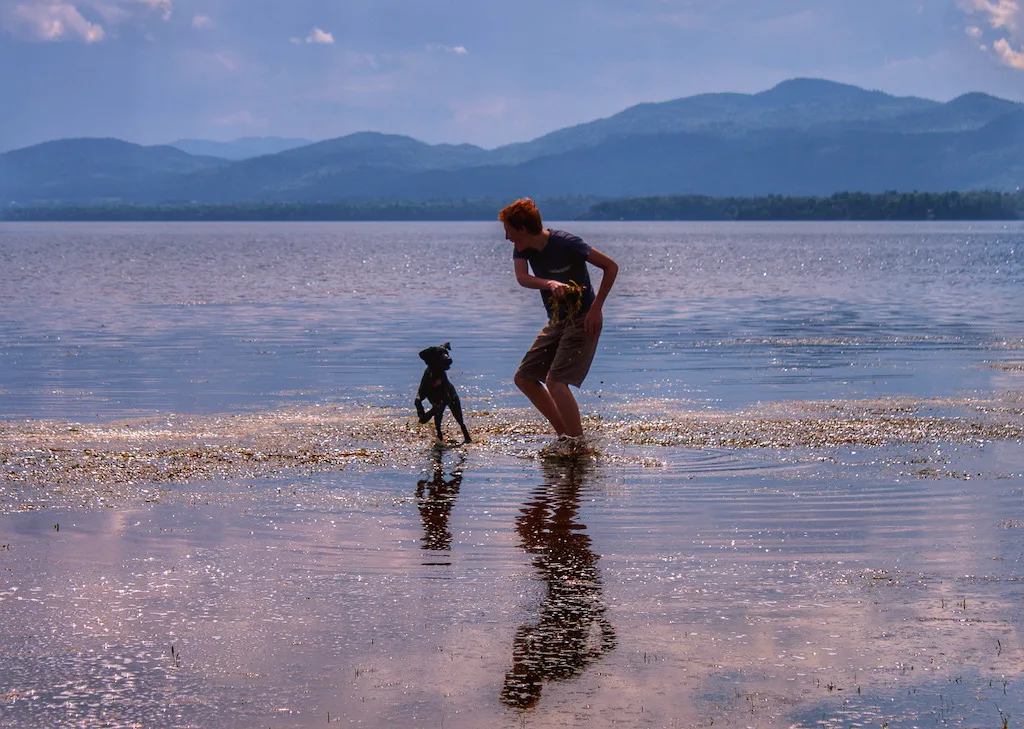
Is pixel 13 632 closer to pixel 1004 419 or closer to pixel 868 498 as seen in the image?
pixel 868 498

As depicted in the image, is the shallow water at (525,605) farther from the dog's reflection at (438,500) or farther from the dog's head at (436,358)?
the dog's head at (436,358)

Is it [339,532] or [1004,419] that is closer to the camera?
[339,532]

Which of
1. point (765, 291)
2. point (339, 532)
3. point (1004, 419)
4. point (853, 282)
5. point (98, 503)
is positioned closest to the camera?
point (339, 532)

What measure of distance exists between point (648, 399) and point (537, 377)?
13.6 ft

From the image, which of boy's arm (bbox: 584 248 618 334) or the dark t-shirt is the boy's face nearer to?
the dark t-shirt

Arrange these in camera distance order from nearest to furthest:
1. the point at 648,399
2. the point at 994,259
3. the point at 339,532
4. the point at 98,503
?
the point at 339,532 < the point at 98,503 < the point at 648,399 < the point at 994,259

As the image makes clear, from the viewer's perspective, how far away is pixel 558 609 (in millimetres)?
6879

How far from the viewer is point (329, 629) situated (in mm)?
6535

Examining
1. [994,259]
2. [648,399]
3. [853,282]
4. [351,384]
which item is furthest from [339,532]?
[994,259]

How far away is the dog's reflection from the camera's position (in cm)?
855

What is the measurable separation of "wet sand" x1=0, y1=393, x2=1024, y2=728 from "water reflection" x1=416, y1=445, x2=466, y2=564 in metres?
0.04

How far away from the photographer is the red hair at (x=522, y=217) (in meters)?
11.3

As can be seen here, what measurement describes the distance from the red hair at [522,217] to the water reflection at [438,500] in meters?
2.07

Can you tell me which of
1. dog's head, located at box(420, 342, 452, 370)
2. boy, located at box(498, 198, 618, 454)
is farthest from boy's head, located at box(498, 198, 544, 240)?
dog's head, located at box(420, 342, 452, 370)
